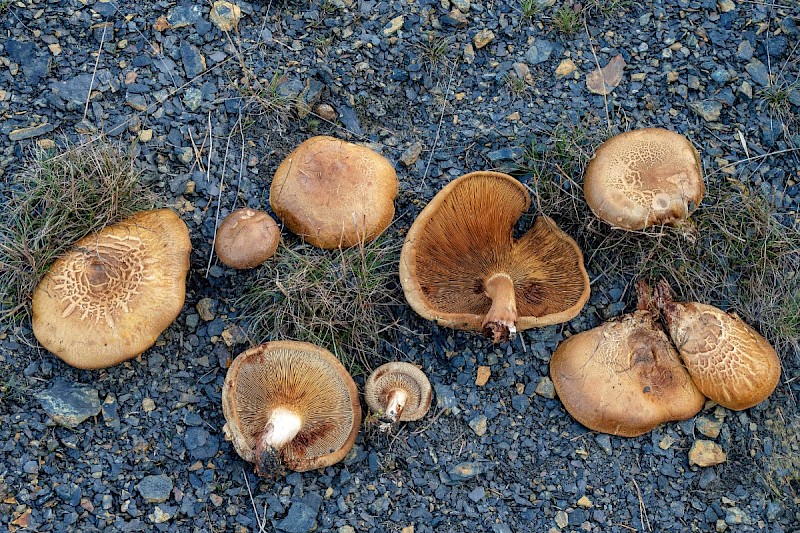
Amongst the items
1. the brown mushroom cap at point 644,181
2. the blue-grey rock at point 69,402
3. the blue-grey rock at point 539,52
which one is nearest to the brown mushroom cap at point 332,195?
the brown mushroom cap at point 644,181

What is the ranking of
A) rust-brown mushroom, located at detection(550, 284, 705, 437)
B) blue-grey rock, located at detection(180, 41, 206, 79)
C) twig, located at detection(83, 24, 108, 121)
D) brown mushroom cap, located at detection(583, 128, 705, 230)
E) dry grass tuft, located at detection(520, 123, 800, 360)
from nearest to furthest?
brown mushroom cap, located at detection(583, 128, 705, 230), rust-brown mushroom, located at detection(550, 284, 705, 437), dry grass tuft, located at detection(520, 123, 800, 360), twig, located at detection(83, 24, 108, 121), blue-grey rock, located at detection(180, 41, 206, 79)

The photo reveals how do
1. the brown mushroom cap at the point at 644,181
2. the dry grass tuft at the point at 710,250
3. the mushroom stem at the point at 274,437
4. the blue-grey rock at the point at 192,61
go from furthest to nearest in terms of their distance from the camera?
the blue-grey rock at the point at 192,61 → the dry grass tuft at the point at 710,250 → the brown mushroom cap at the point at 644,181 → the mushroom stem at the point at 274,437

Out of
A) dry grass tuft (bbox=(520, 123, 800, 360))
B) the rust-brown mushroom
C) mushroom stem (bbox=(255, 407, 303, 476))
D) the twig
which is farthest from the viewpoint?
the twig

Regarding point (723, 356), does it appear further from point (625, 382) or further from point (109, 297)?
point (109, 297)

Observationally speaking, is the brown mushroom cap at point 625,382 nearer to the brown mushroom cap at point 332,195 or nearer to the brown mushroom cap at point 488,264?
the brown mushroom cap at point 488,264

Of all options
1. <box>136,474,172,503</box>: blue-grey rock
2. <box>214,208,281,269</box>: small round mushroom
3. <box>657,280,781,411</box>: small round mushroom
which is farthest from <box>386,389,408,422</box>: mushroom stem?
<box>657,280,781,411</box>: small round mushroom

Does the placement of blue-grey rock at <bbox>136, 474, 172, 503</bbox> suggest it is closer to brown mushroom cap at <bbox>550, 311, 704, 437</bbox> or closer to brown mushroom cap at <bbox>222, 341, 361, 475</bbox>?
brown mushroom cap at <bbox>222, 341, 361, 475</bbox>
